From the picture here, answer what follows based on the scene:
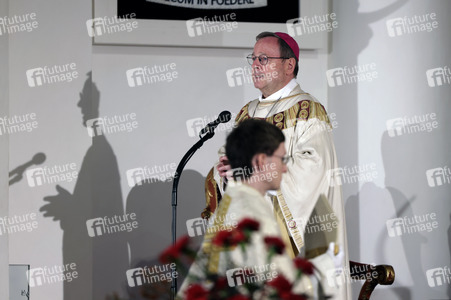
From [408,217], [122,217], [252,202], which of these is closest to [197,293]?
[252,202]

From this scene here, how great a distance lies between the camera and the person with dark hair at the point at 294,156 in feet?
12.4

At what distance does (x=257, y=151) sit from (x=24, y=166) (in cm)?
257

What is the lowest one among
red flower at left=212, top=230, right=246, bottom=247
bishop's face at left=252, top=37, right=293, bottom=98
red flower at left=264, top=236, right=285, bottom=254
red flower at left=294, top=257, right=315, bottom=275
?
red flower at left=294, top=257, right=315, bottom=275

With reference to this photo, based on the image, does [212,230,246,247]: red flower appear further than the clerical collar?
No

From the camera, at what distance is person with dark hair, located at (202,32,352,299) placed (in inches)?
149

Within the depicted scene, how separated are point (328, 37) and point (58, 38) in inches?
84.3

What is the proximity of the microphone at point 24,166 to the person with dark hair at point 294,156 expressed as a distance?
50.1 inches

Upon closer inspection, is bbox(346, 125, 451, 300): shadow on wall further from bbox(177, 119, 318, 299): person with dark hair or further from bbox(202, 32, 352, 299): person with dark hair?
bbox(177, 119, 318, 299): person with dark hair

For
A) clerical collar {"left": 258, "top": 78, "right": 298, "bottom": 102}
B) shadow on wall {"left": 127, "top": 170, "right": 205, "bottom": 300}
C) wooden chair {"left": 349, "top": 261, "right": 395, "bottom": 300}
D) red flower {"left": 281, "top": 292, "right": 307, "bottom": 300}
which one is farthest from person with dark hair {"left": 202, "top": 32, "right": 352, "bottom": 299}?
red flower {"left": 281, "top": 292, "right": 307, "bottom": 300}

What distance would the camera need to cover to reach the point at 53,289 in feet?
15.6

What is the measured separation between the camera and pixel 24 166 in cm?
479

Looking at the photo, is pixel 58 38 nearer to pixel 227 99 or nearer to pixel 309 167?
pixel 227 99

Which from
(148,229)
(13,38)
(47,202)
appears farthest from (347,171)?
(13,38)

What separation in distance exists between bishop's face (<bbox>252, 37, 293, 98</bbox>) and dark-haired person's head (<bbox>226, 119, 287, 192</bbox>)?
4.92ft
